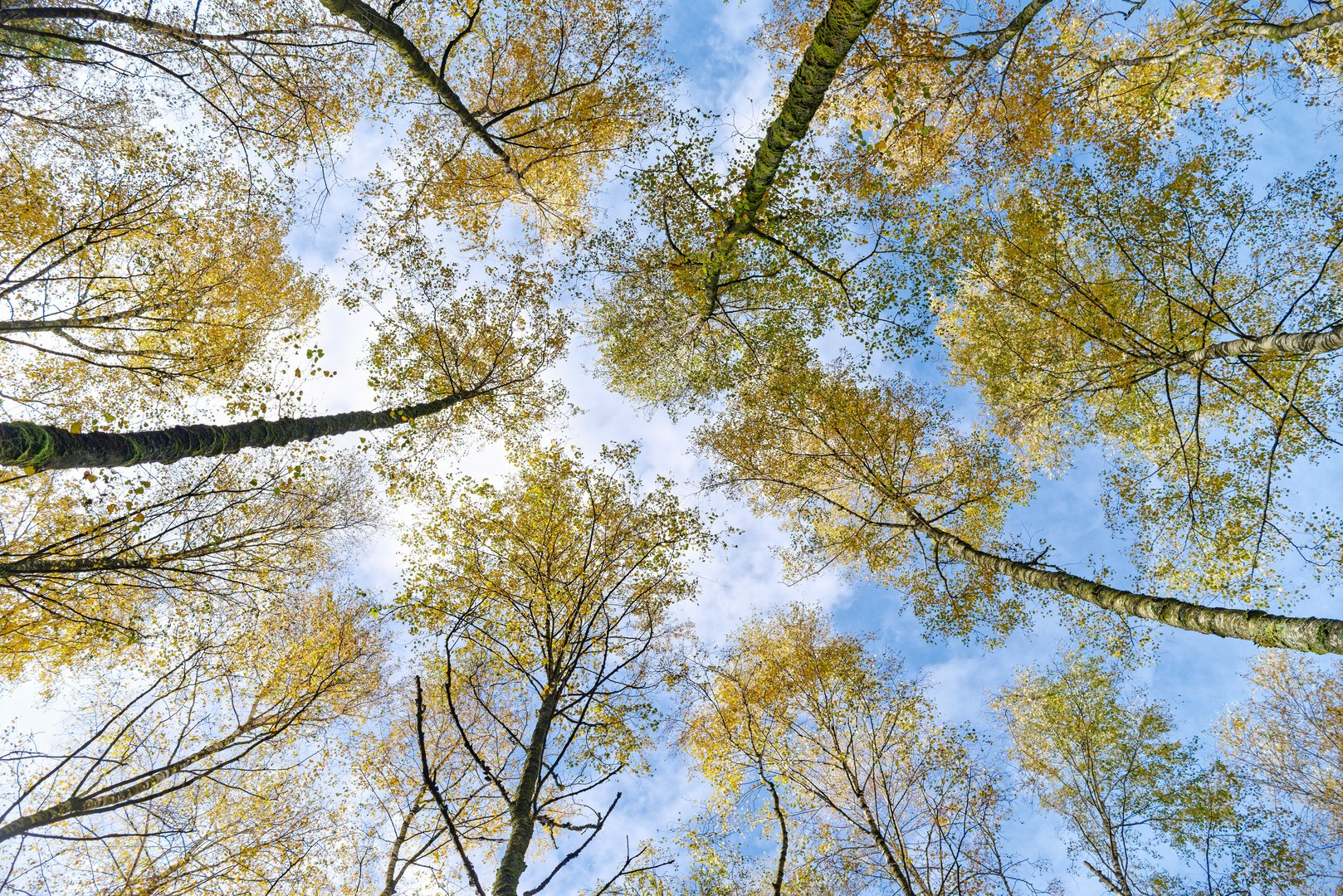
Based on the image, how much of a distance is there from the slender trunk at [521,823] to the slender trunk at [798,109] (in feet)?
24.8

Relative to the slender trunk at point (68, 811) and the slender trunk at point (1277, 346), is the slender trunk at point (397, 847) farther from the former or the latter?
the slender trunk at point (1277, 346)

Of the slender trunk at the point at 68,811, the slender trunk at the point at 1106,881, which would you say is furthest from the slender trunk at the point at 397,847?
the slender trunk at the point at 1106,881

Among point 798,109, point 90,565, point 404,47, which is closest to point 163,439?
point 90,565

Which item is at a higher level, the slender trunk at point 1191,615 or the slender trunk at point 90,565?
the slender trunk at point 90,565

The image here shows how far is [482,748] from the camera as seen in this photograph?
40.5 feet

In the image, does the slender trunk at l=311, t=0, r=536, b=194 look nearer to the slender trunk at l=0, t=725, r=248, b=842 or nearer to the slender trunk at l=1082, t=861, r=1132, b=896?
the slender trunk at l=0, t=725, r=248, b=842

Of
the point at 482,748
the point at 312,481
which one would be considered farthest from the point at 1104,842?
the point at 312,481

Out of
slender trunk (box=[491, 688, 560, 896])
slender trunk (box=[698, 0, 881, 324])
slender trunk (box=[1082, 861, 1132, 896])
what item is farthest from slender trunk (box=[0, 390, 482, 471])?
slender trunk (box=[1082, 861, 1132, 896])

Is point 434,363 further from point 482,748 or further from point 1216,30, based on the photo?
point 1216,30

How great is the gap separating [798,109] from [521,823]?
8.65 meters

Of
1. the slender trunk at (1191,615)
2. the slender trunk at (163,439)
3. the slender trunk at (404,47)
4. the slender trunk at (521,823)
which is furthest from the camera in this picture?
the slender trunk at (404,47)

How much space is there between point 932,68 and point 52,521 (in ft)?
52.1

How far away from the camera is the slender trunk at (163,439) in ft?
16.6

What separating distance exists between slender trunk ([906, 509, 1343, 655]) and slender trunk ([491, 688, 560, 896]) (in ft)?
22.6
